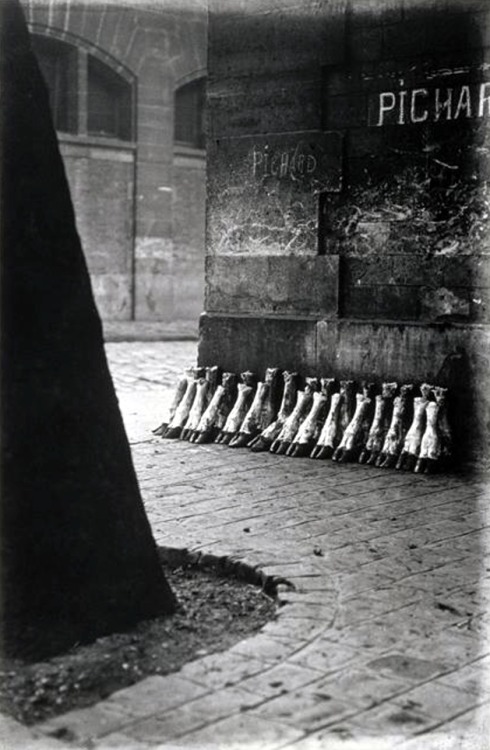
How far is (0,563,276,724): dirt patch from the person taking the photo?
11.0 ft

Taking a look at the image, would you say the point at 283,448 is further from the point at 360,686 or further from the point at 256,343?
the point at 360,686

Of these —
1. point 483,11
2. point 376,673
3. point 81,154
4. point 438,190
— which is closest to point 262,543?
point 376,673

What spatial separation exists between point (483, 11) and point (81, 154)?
1599 centimetres

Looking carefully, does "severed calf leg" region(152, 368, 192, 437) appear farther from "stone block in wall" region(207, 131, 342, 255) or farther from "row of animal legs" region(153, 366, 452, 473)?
"stone block in wall" region(207, 131, 342, 255)

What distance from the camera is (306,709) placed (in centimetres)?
322

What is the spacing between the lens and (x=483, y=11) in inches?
289

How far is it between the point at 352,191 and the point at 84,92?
49.3ft

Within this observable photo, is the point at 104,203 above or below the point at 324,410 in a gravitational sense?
above

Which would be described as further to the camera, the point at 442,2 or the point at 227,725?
the point at 442,2

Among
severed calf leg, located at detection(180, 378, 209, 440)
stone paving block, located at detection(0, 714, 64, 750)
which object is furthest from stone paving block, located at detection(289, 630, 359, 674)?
severed calf leg, located at detection(180, 378, 209, 440)

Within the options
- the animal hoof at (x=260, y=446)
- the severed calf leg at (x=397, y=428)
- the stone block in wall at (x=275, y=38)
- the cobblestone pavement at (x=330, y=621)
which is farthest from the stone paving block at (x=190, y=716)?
the stone block in wall at (x=275, y=38)

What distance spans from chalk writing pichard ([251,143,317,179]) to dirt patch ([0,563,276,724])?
4600 millimetres

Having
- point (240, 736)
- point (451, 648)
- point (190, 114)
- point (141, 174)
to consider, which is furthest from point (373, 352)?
point (190, 114)

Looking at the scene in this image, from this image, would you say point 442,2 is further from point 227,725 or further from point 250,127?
Answer: point 227,725
